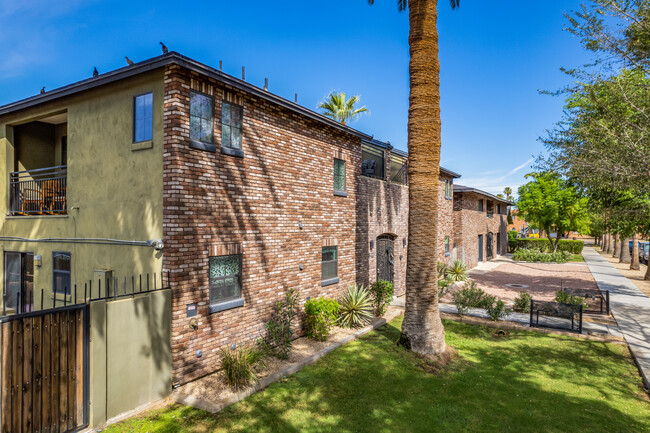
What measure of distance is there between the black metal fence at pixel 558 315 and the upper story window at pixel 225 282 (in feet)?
31.2

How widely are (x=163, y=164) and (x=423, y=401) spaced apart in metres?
7.13

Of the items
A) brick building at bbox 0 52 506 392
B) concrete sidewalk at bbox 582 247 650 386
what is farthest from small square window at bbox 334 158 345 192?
concrete sidewalk at bbox 582 247 650 386

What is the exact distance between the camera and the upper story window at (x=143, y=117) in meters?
7.74

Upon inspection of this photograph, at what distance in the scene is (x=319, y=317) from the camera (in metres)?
10.3

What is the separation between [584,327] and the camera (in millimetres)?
11719

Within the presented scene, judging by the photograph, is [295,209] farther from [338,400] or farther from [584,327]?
[584,327]

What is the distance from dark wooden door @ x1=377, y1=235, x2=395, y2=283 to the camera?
625 inches

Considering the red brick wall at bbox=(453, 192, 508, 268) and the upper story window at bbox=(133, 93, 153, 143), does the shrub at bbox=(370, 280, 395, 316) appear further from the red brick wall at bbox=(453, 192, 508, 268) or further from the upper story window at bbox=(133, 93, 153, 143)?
the red brick wall at bbox=(453, 192, 508, 268)

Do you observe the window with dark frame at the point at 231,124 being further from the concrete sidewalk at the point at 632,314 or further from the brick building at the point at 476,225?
the brick building at the point at 476,225

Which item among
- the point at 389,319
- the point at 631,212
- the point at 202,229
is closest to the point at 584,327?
the point at 631,212

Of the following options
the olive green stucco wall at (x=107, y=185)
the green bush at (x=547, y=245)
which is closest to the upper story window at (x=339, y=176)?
the olive green stucco wall at (x=107, y=185)

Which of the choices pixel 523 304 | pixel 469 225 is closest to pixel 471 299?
pixel 523 304

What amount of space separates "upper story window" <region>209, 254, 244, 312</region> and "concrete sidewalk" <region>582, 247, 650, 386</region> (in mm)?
9532

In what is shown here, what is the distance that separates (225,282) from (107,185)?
11.8 ft
